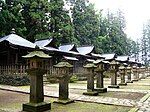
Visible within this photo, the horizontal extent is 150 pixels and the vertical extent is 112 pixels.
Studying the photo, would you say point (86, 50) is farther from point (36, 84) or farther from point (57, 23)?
point (36, 84)

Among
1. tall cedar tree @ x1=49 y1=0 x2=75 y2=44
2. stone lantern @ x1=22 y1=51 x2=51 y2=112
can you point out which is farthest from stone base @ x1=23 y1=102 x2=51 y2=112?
tall cedar tree @ x1=49 y1=0 x2=75 y2=44

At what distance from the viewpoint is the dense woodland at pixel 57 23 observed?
35406 mm

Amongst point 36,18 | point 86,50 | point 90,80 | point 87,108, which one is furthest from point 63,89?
point 86,50

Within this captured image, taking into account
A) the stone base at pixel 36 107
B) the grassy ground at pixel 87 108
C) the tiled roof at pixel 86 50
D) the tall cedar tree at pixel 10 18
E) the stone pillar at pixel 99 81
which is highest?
the tall cedar tree at pixel 10 18

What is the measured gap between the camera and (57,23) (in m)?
43.1

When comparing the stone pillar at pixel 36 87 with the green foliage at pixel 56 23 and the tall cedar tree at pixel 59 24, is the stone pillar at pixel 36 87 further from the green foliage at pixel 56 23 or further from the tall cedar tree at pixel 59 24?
the tall cedar tree at pixel 59 24

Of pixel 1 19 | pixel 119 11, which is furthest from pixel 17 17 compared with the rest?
pixel 119 11

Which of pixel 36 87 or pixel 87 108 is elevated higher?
pixel 36 87

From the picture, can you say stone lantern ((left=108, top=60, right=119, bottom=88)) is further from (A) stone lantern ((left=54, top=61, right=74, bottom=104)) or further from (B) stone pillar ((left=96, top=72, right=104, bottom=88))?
(A) stone lantern ((left=54, top=61, right=74, bottom=104))

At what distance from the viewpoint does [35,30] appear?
4038cm

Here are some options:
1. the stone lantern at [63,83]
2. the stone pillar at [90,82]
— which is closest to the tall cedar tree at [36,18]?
the stone pillar at [90,82]

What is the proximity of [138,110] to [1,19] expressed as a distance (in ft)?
88.0

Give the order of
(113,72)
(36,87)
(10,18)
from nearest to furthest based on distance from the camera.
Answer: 1. (36,87)
2. (113,72)
3. (10,18)

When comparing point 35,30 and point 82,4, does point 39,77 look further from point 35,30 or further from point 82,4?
point 82,4
